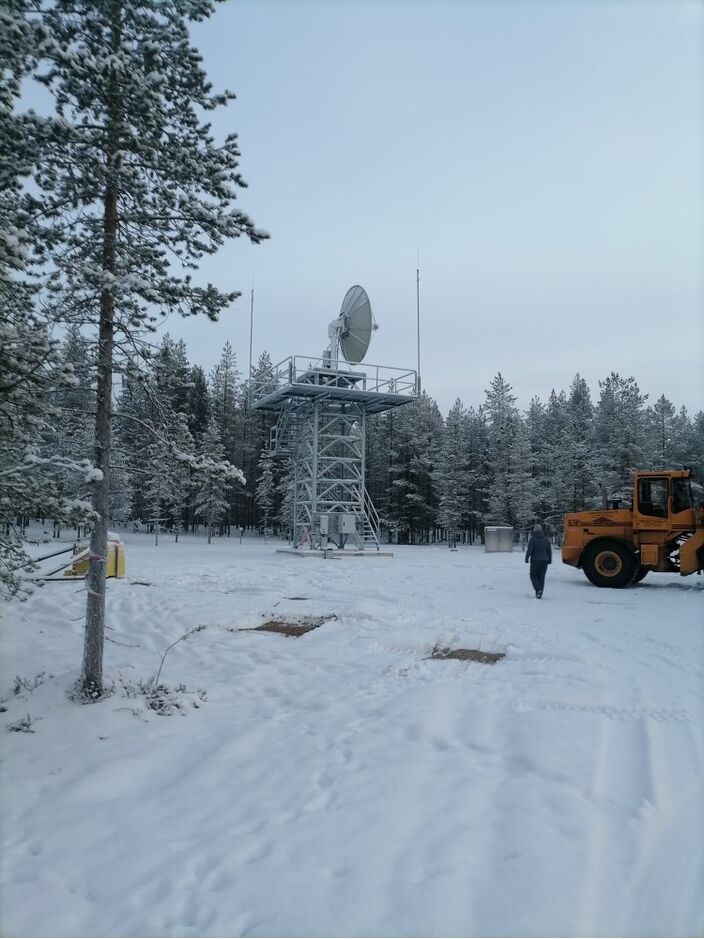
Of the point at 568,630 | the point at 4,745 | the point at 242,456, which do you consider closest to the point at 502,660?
the point at 568,630

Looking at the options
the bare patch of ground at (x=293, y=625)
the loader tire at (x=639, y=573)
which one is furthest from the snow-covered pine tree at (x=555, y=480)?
the bare patch of ground at (x=293, y=625)

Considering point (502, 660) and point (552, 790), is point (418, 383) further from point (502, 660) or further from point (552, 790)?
point (552, 790)

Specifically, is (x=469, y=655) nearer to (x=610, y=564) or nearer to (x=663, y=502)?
(x=610, y=564)

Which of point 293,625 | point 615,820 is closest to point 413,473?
point 293,625

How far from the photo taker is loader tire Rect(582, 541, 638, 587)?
16.0 m

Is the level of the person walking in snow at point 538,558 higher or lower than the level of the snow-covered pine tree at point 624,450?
lower

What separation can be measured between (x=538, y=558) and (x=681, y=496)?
4.75 metres

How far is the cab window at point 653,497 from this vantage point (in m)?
15.9

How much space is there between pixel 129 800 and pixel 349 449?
27.0m

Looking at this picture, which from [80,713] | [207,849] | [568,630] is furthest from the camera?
[568,630]

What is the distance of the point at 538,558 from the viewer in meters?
14.1

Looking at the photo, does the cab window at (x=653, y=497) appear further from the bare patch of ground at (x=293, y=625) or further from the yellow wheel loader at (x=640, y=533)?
the bare patch of ground at (x=293, y=625)

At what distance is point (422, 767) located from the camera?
16.2 ft

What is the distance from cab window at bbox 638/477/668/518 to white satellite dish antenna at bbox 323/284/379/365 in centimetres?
1467
